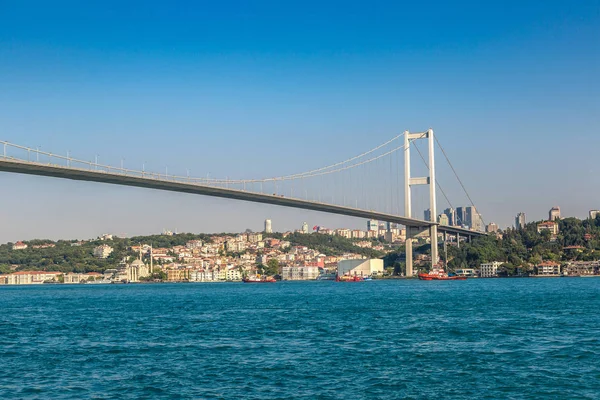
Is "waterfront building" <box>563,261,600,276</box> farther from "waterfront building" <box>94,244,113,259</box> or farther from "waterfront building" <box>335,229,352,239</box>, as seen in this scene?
"waterfront building" <box>335,229,352,239</box>

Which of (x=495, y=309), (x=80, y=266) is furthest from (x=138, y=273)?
(x=495, y=309)

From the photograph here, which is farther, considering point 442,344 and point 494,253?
point 494,253

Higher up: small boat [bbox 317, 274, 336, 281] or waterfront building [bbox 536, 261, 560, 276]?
waterfront building [bbox 536, 261, 560, 276]

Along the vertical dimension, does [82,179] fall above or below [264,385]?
above

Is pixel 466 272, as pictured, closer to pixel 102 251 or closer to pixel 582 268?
pixel 582 268

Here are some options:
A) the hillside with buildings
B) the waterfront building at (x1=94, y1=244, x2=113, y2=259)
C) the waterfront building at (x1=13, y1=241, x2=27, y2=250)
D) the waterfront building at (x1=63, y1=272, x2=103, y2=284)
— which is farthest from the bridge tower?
the waterfront building at (x1=13, y1=241, x2=27, y2=250)

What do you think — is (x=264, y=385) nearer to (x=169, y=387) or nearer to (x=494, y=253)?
(x=169, y=387)

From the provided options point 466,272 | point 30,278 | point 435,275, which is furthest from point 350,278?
point 30,278
